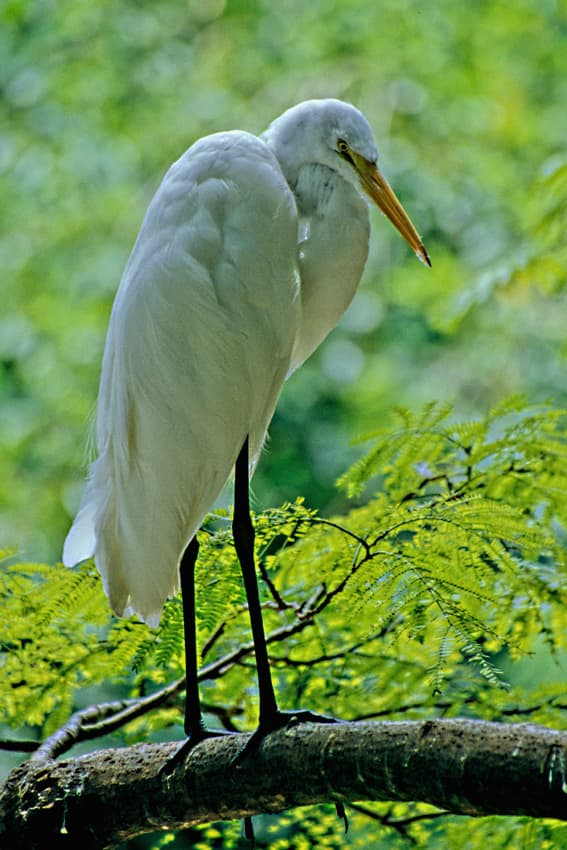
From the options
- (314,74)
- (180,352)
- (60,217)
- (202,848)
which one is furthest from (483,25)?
(202,848)

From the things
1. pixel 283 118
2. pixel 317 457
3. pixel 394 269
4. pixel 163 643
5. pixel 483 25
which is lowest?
pixel 163 643

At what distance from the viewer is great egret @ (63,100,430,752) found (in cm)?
161

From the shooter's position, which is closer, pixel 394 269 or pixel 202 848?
pixel 202 848

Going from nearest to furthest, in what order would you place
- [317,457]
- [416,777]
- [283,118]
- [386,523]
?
[416,777]
[386,523]
[283,118]
[317,457]

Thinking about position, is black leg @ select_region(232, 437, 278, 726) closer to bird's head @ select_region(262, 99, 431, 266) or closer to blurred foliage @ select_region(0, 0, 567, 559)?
bird's head @ select_region(262, 99, 431, 266)

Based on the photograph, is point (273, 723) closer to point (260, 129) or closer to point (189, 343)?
point (189, 343)

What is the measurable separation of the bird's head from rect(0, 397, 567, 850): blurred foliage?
379 mm

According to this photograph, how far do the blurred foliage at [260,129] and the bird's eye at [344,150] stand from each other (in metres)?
1.57

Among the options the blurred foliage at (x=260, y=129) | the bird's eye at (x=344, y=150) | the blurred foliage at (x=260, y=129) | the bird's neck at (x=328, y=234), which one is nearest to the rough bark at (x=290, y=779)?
the bird's neck at (x=328, y=234)

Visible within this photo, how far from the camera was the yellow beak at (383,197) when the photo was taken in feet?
5.64

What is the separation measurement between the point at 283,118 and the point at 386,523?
75cm

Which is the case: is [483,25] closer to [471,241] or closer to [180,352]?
[471,241]

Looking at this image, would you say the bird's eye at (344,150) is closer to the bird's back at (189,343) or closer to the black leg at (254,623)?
the bird's back at (189,343)

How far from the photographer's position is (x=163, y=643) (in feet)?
Result: 5.57
